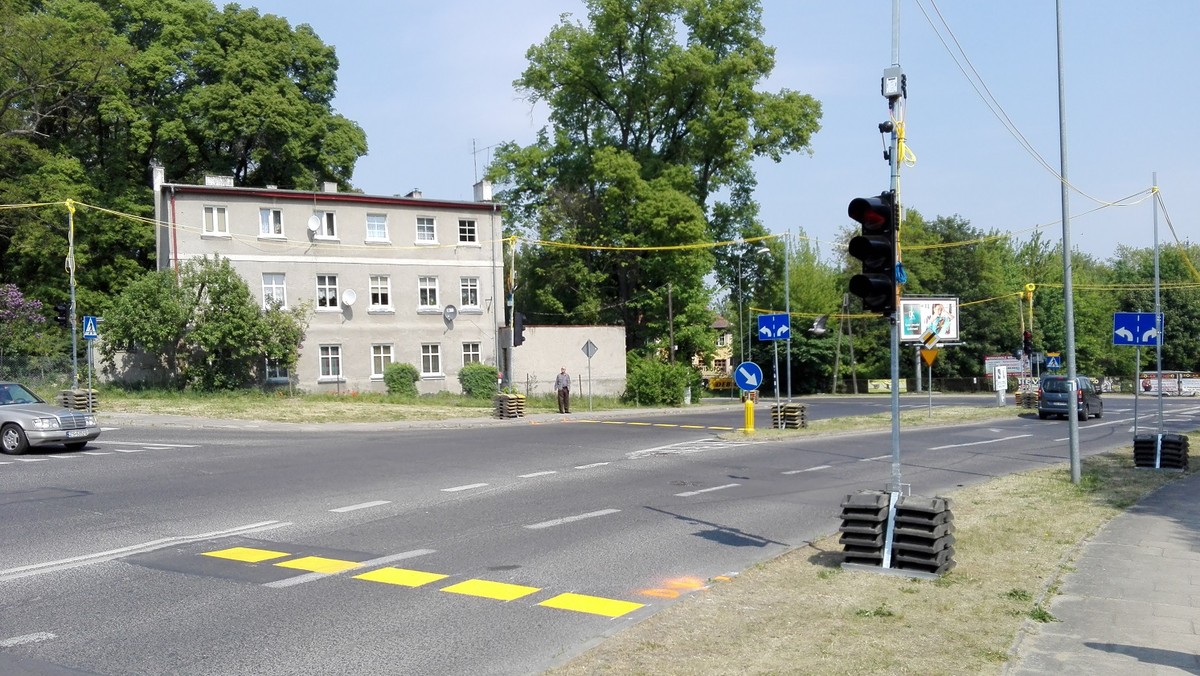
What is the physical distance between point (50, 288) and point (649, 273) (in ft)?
100

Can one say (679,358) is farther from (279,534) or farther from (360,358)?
(279,534)

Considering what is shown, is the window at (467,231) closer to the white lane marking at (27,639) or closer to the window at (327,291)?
the window at (327,291)

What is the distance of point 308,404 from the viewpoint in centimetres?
3719

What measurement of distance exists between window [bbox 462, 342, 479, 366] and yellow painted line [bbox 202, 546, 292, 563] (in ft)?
123

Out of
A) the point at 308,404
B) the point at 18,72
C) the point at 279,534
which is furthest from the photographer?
the point at 18,72

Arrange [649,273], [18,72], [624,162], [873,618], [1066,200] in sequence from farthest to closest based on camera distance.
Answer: [649,273] < [624,162] < [18,72] < [1066,200] < [873,618]

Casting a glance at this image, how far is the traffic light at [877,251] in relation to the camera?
852 cm

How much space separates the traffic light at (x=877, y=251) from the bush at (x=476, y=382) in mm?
37514

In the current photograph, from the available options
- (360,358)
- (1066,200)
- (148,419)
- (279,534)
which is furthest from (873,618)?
(360,358)

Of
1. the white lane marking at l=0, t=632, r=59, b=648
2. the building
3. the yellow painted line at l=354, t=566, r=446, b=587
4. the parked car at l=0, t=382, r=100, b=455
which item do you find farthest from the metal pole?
the building

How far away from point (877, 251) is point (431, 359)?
3974 centimetres

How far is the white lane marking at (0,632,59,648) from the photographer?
21.5 feet

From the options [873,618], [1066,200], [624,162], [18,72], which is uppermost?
[18,72]

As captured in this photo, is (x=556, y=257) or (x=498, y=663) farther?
(x=556, y=257)
